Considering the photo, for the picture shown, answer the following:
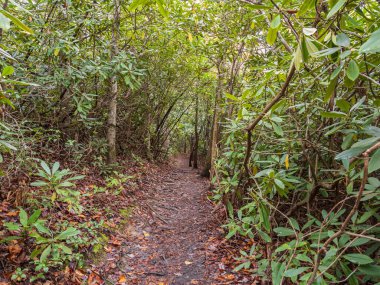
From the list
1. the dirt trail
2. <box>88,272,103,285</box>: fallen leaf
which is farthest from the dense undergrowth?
the dirt trail

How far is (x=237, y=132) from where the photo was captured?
3.96m

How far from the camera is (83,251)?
10.9 ft

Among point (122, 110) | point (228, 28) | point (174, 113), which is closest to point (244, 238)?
point (228, 28)

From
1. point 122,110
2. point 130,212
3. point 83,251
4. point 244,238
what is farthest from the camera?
point 122,110

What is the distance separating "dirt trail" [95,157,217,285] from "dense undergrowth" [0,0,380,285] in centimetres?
50

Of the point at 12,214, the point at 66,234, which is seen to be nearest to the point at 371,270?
the point at 66,234

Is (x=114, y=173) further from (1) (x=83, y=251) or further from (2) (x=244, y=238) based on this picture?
(2) (x=244, y=238)

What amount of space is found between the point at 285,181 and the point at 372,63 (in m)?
1.27

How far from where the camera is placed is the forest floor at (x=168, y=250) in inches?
134

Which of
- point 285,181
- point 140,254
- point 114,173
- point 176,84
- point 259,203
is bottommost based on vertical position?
point 140,254

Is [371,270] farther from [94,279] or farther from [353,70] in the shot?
[94,279]

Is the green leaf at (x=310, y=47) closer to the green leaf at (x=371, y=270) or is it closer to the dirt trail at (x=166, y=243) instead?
the green leaf at (x=371, y=270)

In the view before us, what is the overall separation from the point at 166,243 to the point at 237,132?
7.59 feet

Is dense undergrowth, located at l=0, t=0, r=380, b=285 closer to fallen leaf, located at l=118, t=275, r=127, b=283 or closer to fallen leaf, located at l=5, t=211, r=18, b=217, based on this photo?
fallen leaf, located at l=5, t=211, r=18, b=217
